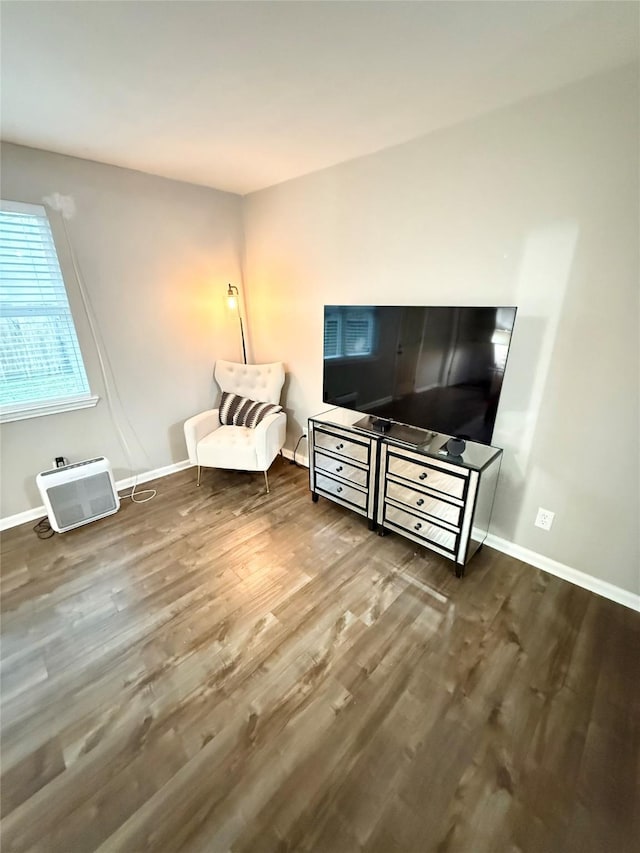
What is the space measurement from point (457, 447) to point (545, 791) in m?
1.37

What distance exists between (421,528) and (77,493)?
2.31m

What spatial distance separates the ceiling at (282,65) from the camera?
110 cm

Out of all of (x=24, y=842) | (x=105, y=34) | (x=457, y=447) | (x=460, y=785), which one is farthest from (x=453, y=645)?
(x=105, y=34)

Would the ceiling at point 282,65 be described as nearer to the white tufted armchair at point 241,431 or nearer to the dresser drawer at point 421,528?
the white tufted armchair at point 241,431

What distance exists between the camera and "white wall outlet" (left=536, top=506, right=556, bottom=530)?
74.8 inches

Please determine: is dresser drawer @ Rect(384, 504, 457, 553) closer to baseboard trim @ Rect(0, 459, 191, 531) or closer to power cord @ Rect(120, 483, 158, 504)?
power cord @ Rect(120, 483, 158, 504)

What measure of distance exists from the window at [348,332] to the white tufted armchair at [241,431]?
78 centimetres

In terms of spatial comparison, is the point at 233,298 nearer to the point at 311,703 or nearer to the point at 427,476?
the point at 427,476

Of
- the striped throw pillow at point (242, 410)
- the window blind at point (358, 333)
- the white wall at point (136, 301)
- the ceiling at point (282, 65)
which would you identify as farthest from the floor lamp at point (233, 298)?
the window blind at point (358, 333)

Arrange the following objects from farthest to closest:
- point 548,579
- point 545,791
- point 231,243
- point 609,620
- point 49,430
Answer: point 231,243 < point 49,430 < point 548,579 < point 609,620 < point 545,791

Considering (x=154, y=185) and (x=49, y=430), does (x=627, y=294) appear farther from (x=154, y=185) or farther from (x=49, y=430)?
(x=49, y=430)

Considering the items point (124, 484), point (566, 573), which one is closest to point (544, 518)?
point (566, 573)

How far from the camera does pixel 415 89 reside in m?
1.49

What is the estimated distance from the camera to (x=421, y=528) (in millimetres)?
2041
